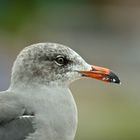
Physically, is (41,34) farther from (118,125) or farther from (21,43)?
(118,125)

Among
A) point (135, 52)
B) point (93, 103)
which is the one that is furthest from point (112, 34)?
point (93, 103)

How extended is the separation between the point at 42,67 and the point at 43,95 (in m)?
0.16

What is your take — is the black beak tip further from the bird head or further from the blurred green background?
the blurred green background

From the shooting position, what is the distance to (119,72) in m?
9.87

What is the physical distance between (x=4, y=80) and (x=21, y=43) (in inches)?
123

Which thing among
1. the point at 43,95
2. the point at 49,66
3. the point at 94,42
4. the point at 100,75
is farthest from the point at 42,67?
the point at 94,42

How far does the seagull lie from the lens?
3.20 meters

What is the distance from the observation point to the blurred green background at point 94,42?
304 inches

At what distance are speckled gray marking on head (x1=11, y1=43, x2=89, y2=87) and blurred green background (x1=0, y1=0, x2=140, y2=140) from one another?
11.3 ft

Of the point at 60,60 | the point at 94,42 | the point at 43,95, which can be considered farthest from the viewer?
the point at 94,42

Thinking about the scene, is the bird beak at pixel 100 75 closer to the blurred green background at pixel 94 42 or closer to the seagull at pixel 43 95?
the seagull at pixel 43 95

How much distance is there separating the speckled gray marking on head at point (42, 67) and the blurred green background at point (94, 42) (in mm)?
3449

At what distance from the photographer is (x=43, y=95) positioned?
10.8 feet

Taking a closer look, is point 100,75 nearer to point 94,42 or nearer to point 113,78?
point 113,78
